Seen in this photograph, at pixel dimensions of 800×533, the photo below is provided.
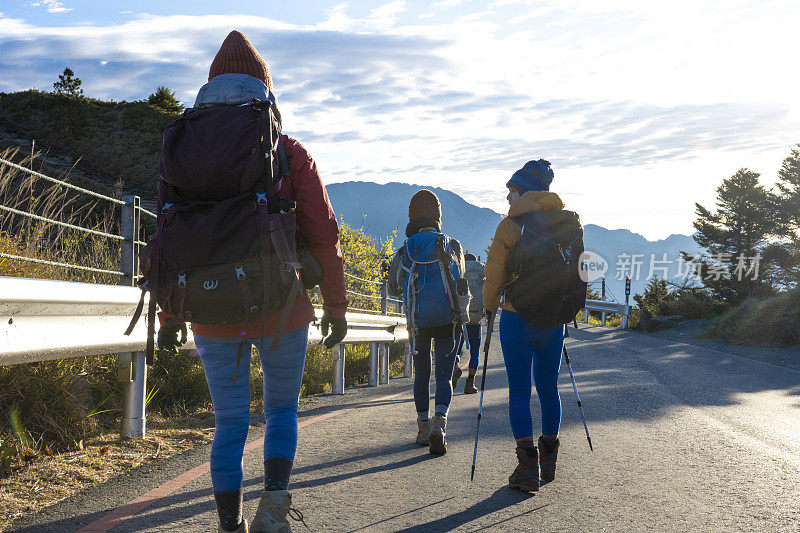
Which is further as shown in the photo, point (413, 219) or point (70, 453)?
point (413, 219)

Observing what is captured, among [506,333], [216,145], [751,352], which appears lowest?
[751,352]

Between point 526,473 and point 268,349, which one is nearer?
point 268,349

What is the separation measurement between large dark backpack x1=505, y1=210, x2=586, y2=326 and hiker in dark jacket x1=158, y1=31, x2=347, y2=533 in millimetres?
1809

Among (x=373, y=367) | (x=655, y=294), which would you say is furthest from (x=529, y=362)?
(x=655, y=294)

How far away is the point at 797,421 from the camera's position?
7.16m

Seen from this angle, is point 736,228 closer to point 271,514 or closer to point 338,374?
point 338,374

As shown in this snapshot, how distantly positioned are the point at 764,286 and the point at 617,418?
1950 cm

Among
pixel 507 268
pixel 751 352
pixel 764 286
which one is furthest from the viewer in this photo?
pixel 764 286

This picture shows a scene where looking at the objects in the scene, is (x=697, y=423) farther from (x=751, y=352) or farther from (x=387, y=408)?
(x=751, y=352)

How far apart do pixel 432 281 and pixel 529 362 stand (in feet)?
5.35

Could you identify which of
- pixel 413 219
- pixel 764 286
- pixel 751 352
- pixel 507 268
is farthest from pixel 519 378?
pixel 764 286

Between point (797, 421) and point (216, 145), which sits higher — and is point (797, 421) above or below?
below

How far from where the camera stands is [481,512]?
398cm

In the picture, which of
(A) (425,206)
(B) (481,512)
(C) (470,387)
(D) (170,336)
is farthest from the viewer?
(C) (470,387)
